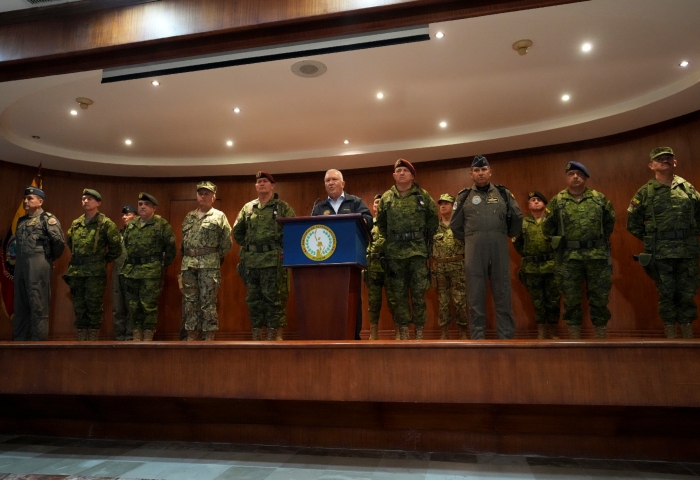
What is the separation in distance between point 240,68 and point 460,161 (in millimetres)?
3195

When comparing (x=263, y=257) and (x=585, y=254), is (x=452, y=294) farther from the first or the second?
(x=263, y=257)

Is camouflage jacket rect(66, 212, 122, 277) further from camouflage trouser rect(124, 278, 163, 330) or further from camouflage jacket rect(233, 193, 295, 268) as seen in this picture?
camouflage jacket rect(233, 193, 295, 268)

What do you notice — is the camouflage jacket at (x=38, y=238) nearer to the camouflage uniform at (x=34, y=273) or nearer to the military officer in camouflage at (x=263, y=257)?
the camouflage uniform at (x=34, y=273)

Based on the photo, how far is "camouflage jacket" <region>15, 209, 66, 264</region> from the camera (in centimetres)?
439

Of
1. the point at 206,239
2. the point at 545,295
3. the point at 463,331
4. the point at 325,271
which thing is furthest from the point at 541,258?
the point at 206,239

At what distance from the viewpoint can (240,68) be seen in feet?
14.0

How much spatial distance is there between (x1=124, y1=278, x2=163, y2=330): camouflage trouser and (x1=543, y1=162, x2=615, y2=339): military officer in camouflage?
367cm

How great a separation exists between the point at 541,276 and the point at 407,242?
6.32 feet

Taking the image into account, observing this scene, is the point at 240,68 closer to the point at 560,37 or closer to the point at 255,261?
the point at 255,261

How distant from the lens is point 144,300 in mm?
4523

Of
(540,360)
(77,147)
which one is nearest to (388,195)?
(540,360)

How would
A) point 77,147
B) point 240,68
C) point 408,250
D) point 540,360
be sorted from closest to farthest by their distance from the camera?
point 540,360 → point 408,250 → point 240,68 → point 77,147

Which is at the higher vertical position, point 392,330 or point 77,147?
point 77,147

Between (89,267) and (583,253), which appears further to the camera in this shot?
(89,267)
